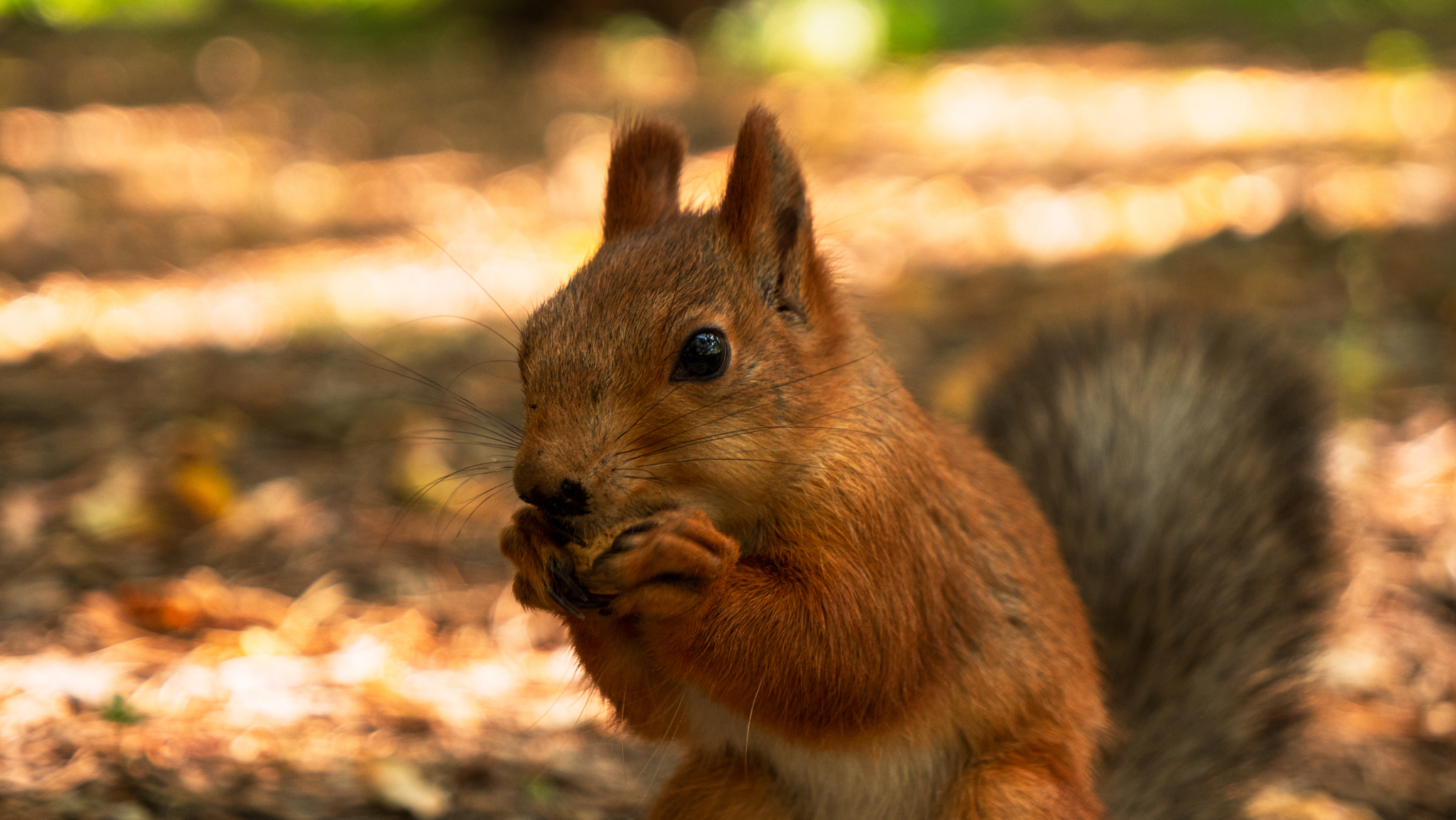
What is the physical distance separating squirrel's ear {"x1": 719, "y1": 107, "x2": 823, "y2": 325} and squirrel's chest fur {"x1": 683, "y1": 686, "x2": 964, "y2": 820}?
23.9 inches

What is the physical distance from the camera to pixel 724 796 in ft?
6.12

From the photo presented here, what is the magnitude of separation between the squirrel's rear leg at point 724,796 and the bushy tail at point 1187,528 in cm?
68

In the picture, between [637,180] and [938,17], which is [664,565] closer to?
[637,180]

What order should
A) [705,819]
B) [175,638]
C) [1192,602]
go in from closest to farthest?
[705,819] → [1192,602] → [175,638]

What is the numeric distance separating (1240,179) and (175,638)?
5.12 metres

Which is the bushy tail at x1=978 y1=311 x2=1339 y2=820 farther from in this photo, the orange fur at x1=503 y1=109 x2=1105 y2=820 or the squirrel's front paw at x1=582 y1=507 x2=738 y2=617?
the squirrel's front paw at x1=582 y1=507 x2=738 y2=617

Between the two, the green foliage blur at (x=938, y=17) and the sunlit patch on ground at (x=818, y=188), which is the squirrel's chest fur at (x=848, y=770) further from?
the green foliage blur at (x=938, y=17)

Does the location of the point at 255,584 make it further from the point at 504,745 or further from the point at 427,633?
the point at 504,745

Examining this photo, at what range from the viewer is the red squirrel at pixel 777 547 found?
1.53 metres

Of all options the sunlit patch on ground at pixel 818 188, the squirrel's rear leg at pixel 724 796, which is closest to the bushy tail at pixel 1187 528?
the squirrel's rear leg at pixel 724 796

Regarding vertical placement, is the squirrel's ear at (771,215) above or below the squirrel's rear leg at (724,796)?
above

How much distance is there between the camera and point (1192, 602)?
2.25 metres

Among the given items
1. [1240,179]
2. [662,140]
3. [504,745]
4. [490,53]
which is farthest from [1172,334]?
[490,53]

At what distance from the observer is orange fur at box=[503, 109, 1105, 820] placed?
1.52m
